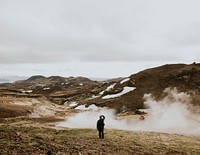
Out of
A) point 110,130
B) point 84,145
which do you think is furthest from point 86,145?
point 110,130

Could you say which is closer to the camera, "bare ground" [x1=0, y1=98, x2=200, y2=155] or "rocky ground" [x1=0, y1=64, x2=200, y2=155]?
"bare ground" [x1=0, y1=98, x2=200, y2=155]

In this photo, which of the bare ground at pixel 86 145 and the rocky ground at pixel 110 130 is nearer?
the bare ground at pixel 86 145

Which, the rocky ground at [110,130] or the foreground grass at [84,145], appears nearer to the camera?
the foreground grass at [84,145]

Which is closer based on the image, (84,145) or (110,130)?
(84,145)

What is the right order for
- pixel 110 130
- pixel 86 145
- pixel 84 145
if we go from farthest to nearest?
pixel 110 130 < pixel 86 145 < pixel 84 145

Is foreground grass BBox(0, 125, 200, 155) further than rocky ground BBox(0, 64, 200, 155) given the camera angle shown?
No

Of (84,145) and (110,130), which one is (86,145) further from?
(110,130)

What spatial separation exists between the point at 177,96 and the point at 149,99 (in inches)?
232

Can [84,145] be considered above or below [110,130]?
above

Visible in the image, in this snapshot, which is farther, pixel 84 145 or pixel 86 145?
pixel 86 145

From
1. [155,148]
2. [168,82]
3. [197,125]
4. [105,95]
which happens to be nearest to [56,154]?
[155,148]

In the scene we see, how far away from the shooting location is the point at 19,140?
67.2 feet

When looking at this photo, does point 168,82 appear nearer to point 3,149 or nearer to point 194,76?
point 194,76

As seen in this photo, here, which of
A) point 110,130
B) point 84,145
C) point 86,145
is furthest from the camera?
point 110,130
